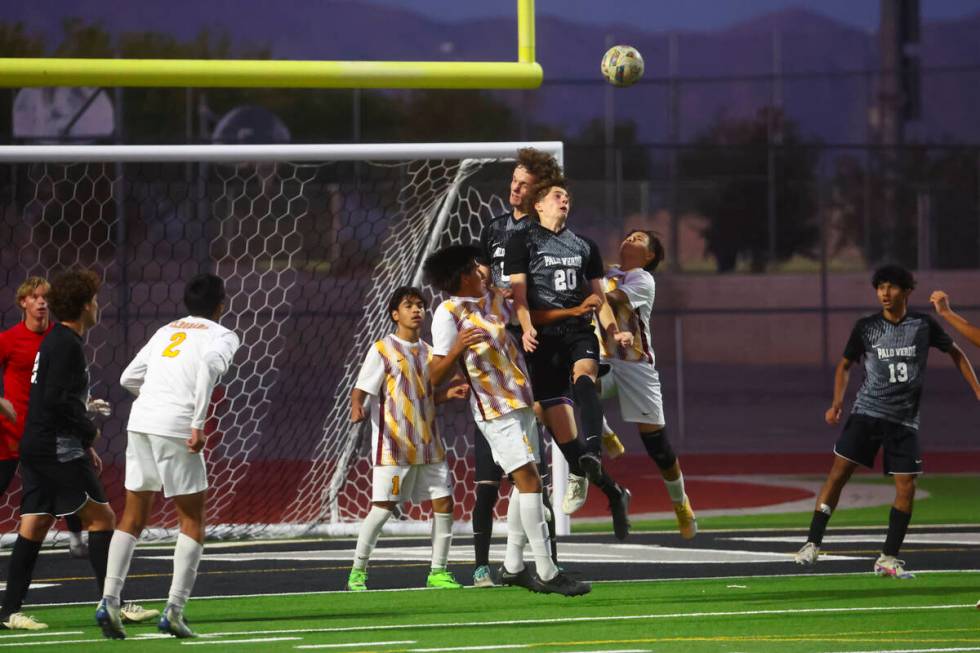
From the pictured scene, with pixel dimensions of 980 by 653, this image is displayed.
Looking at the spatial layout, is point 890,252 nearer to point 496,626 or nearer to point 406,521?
point 406,521

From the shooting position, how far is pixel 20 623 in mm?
8125

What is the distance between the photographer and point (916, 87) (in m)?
33.3

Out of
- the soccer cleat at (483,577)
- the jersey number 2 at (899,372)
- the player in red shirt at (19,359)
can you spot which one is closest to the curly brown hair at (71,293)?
the player in red shirt at (19,359)

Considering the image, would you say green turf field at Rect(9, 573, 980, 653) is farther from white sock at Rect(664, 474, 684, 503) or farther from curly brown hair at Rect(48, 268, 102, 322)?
curly brown hair at Rect(48, 268, 102, 322)

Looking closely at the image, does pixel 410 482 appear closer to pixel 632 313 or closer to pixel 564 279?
pixel 632 313

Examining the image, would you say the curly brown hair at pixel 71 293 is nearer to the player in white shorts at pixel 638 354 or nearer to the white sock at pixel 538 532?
the white sock at pixel 538 532

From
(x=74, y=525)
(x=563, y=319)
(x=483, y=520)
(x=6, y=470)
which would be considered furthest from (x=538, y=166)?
(x=74, y=525)

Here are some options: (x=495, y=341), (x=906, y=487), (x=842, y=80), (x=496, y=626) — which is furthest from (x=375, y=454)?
(x=842, y=80)

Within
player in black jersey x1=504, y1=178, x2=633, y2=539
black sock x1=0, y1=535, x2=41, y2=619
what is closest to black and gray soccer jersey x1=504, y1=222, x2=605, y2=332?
player in black jersey x1=504, y1=178, x2=633, y2=539

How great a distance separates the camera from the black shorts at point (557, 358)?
8.68 meters

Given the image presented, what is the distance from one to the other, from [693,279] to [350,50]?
15895mm

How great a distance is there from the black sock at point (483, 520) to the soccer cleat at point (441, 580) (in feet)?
0.62

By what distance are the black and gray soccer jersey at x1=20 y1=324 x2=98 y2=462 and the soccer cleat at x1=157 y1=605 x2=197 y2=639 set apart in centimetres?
116

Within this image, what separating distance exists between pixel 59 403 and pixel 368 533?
2221 millimetres
